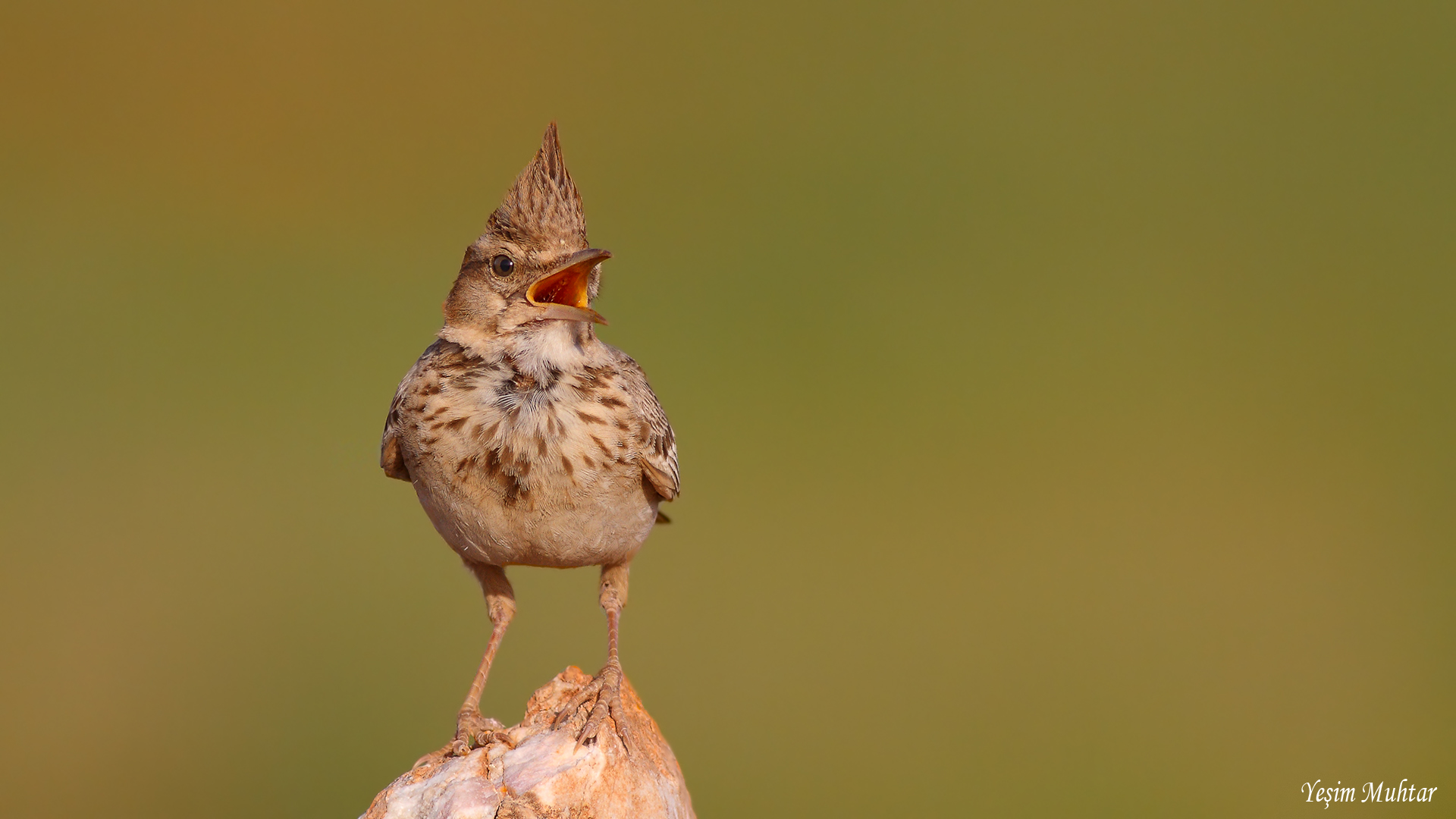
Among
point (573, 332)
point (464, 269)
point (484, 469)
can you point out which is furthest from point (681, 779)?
point (464, 269)

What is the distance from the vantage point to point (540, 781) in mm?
4219

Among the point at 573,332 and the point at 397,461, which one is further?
the point at 397,461

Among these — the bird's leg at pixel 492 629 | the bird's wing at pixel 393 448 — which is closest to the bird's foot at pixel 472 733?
the bird's leg at pixel 492 629

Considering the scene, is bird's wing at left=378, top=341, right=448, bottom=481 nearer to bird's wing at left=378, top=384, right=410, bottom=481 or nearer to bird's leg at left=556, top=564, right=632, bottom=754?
bird's wing at left=378, top=384, right=410, bottom=481

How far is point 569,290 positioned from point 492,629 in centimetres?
166

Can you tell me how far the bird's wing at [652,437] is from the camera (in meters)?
4.87

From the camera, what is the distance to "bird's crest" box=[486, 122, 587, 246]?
453 centimetres

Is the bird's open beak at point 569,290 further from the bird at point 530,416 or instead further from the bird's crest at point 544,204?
the bird's crest at point 544,204

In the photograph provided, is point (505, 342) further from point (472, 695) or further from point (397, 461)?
point (472, 695)

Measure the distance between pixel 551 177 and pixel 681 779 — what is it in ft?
8.11

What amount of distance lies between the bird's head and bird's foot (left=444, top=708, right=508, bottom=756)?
1547 millimetres

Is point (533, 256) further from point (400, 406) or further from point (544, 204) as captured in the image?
point (400, 406)

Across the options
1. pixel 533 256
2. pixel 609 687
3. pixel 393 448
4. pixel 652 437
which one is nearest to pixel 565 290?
pixel 533 256

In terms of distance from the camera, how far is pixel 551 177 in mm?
4617
